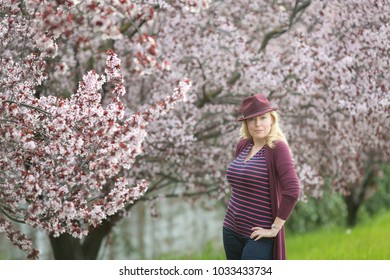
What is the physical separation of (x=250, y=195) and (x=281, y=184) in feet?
0.93

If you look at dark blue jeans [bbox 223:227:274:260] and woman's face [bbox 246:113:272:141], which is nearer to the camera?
dark blue jeans [bbox 223:227:274:260]

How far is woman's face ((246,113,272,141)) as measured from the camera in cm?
435

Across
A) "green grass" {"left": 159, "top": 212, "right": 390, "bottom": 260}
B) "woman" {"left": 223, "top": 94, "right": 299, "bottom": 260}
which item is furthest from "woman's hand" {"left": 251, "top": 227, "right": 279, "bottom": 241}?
"green grass" {"left": 159, "top": 212, "right": 390, "bottom": 260}

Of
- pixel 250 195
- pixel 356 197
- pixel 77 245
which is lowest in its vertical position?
pixel 356 197

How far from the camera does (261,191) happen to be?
4.22 meters

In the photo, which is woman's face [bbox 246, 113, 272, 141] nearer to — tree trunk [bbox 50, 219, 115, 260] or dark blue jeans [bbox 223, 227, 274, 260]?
dark blue jeans [bbox 223, 227, 274, 260]

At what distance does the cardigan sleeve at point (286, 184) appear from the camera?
4.03 m

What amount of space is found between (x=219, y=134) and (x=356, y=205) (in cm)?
760

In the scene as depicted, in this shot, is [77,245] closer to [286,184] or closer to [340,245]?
[286,184]

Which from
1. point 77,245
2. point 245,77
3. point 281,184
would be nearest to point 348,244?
point 245,77

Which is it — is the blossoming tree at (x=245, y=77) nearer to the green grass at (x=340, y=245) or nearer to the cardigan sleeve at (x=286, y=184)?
the green grass at (x=340, y=245)

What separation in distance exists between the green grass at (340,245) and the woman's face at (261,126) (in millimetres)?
4345

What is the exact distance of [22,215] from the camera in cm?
513

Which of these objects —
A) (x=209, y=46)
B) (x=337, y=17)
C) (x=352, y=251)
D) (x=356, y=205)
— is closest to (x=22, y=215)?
(x=209, y=46)
